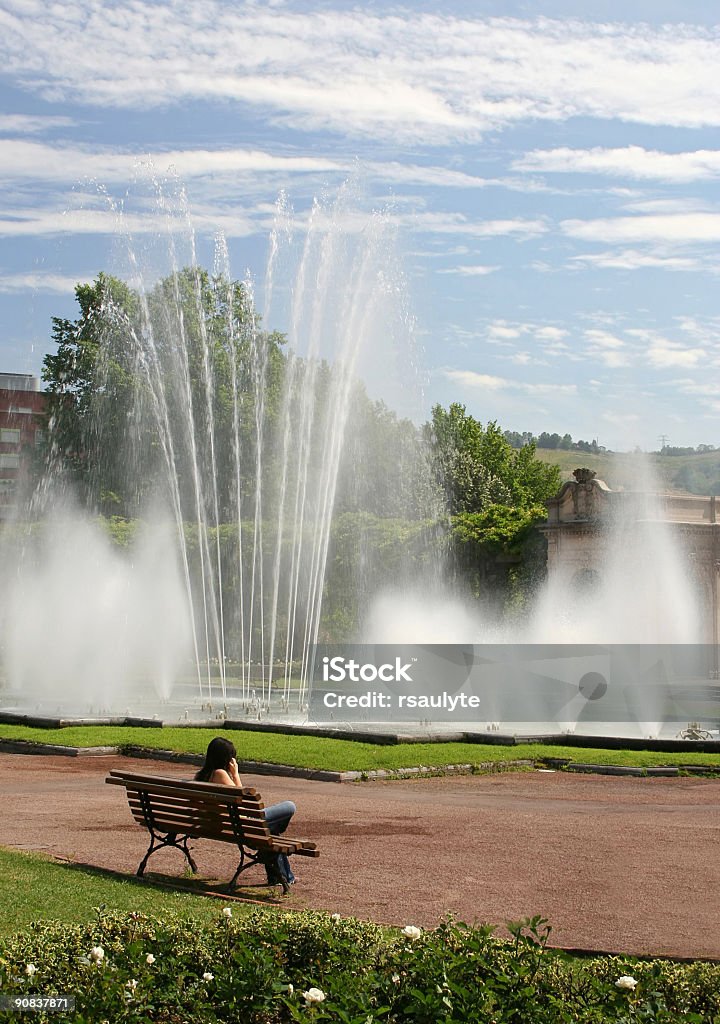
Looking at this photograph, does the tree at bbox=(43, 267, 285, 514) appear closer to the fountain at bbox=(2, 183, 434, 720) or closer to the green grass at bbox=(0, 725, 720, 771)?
the fountain at bbox=(2, 183, 434, 720)

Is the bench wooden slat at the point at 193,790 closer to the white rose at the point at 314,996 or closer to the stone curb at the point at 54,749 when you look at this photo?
the white rose at the point at 314,996

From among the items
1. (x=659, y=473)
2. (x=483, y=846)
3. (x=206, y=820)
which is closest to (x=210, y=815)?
(x=206, y=820)

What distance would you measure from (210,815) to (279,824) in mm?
831

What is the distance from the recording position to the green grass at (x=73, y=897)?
8.61 m

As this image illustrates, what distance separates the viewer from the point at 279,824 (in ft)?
35.0

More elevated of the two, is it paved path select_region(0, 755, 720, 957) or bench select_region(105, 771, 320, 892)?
bench select_region(105, 771, 320, 892)

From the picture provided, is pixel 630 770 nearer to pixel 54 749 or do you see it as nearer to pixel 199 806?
pixel 54 749

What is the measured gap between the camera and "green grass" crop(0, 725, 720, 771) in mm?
19266

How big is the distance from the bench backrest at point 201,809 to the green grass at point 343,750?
8.09m

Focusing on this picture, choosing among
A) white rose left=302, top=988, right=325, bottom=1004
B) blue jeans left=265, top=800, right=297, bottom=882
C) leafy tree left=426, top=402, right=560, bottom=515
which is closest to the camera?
white rose left=302, top=988, right=325, bottom=1004

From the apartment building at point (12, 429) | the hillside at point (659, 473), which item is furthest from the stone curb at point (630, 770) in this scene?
the apartment building at point (12, 429)

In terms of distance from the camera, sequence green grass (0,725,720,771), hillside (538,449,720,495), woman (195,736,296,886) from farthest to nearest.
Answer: hillside (538,449,720,495) → green grass (0,725,720,771) → woman (195,736,296,886)

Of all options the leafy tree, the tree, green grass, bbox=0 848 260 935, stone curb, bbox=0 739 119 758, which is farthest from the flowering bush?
the leafy tree

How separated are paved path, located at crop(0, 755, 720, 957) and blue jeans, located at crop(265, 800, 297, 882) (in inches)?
8.6
